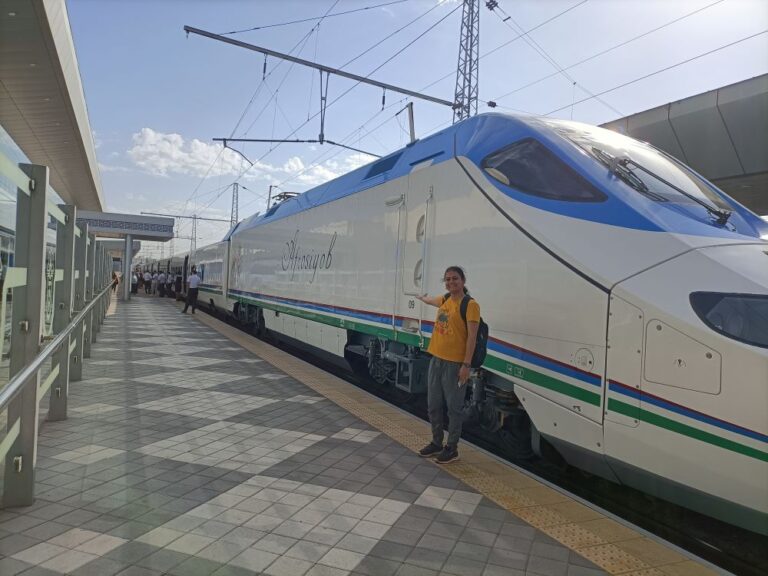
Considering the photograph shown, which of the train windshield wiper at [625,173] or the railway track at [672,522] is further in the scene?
the train windshield wiper at [625,173]

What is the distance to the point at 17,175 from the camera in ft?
9.91

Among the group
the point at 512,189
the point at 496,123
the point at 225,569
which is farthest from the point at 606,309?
the point at 225,569

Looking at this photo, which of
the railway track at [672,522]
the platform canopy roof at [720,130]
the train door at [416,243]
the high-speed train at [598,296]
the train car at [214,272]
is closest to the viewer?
the high-speed train at [598,296]

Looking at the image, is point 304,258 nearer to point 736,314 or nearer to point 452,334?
point 452,334

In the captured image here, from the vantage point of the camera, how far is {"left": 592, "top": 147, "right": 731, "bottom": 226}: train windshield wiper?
3.74 m

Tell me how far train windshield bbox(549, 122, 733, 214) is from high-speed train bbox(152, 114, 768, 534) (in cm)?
2

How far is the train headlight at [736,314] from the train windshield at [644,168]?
1.09 meters

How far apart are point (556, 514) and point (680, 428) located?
3.09 feet

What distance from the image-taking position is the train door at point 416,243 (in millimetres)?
5543

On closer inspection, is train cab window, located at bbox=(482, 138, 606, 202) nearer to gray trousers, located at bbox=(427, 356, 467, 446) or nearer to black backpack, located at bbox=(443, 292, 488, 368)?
black backpack, located at bbox=(443, 292, 488, 368)

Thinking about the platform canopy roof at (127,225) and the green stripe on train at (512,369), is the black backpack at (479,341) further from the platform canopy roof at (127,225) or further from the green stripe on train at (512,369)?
the platform canopy roof at (127,225)

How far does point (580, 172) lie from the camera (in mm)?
3855

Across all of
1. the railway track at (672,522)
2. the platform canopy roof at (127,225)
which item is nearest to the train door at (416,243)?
the railway track at (672,522)

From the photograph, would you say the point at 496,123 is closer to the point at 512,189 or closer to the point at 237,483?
the point at 512,189
